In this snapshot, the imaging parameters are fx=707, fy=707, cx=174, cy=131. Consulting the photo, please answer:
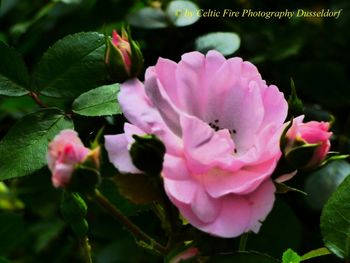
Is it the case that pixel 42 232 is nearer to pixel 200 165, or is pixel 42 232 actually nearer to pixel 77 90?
pixel 77 90

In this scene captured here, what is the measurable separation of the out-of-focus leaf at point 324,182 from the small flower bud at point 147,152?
43cm

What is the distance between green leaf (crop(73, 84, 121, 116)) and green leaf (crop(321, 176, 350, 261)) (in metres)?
0.20

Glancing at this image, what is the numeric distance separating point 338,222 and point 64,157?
10.3 inches

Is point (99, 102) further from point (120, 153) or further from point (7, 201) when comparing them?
point (7, 201)

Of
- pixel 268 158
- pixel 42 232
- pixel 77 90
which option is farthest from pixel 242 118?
pixel 42 232

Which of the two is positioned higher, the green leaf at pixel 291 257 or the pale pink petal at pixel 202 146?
the pale pink petal at pixel 202 146

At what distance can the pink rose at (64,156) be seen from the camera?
1.49ft

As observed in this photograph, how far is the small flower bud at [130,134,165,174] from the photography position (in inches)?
18.2

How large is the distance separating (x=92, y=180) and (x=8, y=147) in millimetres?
194

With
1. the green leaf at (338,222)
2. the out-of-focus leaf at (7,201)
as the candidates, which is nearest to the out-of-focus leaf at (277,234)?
the green leaf at (338,222)

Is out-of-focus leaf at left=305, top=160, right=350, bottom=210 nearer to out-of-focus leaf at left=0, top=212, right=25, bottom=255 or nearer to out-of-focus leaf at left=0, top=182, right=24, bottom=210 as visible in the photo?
out-of-focus leaf at left=0, top=212, right=25, bottom=255

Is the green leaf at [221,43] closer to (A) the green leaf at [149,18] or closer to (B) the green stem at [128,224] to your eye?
(A) the green leaf at [149,18]

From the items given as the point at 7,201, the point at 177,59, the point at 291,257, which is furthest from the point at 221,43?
the point at 7,201

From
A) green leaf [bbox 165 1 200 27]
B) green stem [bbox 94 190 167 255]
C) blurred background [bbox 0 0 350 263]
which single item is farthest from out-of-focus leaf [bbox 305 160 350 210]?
green stem [bbox 94 190 167 255]
